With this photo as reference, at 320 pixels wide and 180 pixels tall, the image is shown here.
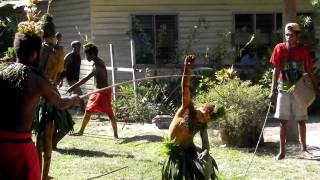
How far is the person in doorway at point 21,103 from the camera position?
166 inches

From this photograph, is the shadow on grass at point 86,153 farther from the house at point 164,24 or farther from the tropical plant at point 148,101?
the house at point 164,24

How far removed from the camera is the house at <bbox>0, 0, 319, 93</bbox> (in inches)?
562

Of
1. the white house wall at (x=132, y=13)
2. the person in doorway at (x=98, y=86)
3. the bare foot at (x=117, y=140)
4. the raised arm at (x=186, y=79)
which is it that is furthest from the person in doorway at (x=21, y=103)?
the white house wall at (x=132, y=13)

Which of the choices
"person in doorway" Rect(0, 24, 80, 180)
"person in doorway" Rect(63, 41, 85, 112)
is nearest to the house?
"person in doorway" Rect(63, 41, 85, 112)

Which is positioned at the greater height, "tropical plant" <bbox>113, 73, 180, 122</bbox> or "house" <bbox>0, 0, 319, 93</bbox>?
"house" <bbox>0, 0, 319, 93</bbox>

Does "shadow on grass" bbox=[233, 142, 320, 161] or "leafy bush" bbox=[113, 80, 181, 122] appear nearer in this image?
"shadow on grass" bbox=[233, 142, 320, 161]

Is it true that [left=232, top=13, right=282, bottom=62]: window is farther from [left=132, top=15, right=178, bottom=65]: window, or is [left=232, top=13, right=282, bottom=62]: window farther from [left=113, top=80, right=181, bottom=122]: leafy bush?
[left=113, top=80, right=181, bottom=122]: leafy bush

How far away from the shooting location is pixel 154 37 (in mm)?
14648

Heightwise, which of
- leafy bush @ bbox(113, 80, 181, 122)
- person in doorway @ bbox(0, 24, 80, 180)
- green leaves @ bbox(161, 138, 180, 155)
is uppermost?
person in doorway @ bbox(0, 24, 80, 180)

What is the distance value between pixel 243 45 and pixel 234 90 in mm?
6351

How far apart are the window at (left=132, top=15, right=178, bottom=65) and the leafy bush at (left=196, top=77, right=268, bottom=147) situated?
5729 mm

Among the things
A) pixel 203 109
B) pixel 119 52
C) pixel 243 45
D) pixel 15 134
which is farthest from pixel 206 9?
pixel 15 134

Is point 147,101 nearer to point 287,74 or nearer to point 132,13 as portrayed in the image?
point 132,13

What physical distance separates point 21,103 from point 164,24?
1068cm
